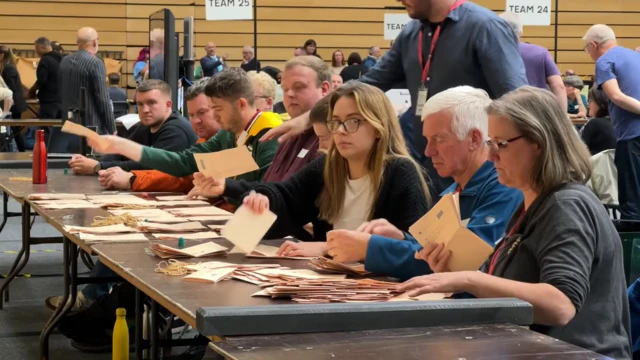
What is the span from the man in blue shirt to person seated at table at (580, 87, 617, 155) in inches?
16.0

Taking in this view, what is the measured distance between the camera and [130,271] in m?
2.29

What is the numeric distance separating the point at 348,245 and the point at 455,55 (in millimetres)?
1216

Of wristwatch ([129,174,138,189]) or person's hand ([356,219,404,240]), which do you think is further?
wristwatch ([129,174,138,189])

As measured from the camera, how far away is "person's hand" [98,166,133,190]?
4438 millimetres

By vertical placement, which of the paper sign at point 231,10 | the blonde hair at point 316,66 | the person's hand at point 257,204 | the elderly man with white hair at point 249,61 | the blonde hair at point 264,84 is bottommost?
the person's hand at point 257,204

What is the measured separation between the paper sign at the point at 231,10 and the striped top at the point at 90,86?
1.09m

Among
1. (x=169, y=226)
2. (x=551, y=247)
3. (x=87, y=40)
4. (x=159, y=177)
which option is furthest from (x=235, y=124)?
(x=87, y=40)

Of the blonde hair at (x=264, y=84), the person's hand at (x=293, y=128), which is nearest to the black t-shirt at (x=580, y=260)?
the person's hand at (x=293, y=128)

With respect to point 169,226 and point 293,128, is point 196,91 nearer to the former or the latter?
point 293,128

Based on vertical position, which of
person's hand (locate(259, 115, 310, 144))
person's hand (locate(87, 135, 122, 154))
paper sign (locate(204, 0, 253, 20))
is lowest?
person's hand (locate(87, 135, 122, 154))

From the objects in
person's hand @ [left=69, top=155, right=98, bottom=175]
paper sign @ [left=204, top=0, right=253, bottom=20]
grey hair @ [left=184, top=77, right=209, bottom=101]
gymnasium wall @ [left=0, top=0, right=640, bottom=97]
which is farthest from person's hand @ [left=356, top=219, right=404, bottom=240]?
gymnasium wall @ [left=0, top=0, right=640, bottom=97]

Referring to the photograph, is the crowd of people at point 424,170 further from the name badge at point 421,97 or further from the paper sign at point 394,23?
the paper sign at point 394,23

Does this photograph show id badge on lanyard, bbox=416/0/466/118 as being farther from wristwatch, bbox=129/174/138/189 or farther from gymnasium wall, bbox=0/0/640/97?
gymnasium wall, bbox=0/0/640/97

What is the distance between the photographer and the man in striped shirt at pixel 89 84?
26.4 ft
